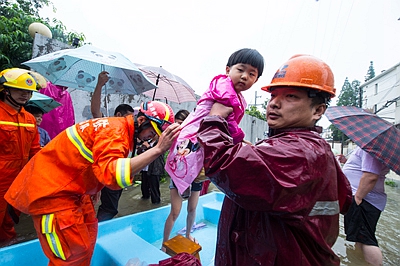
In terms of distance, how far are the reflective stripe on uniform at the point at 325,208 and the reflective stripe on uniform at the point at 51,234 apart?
6.08 ft

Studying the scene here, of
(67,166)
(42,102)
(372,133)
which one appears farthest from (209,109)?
(42,102)

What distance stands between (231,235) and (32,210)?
160cm

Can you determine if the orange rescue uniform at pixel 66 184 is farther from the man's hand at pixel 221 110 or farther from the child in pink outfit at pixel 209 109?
the man's hand at pixel 221 110

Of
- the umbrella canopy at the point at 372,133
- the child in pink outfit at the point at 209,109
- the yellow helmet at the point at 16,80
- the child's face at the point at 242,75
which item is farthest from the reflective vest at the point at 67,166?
the umbrella canopy at the point at 372,133

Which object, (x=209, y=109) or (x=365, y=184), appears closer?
(x=209, y=109)

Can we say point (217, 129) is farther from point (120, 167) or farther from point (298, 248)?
point (120, 167)

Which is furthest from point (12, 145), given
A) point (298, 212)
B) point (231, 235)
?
point (298, 212)

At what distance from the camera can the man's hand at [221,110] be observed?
1.64 meters

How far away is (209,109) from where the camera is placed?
177cm

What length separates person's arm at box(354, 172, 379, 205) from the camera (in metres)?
2.89

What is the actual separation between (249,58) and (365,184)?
246cm

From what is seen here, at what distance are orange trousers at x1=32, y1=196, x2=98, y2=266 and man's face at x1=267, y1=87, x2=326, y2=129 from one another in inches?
68.4

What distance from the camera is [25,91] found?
2.89 metres

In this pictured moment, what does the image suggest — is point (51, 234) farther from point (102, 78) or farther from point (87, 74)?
point (87, 74)
